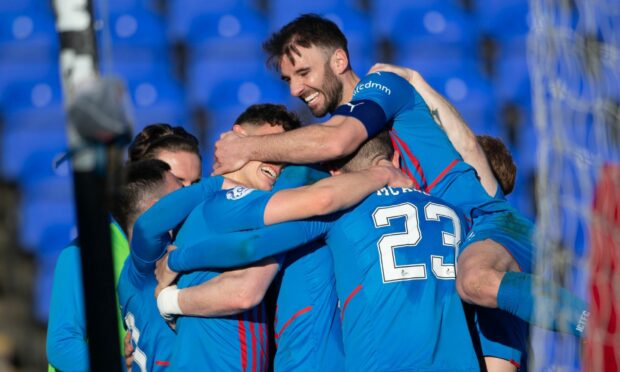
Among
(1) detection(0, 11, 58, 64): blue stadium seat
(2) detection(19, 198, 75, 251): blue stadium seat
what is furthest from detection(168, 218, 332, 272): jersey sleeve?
(1) detection(0, 11, 58, 64): blue stadium seat

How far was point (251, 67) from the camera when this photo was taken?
723 centimetres

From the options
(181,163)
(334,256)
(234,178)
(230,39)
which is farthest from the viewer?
(230,39)

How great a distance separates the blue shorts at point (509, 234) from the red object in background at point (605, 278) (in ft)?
1.03

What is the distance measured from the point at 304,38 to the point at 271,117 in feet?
1.57

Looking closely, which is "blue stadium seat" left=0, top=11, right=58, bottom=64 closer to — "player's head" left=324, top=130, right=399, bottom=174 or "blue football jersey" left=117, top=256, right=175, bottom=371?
"blue football jersey" left=117, top=256, right=175, bottom=371

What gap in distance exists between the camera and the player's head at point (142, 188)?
3580mm

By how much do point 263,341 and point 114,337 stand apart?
1328 millimetres

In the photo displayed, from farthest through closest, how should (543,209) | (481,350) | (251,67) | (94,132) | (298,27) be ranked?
(251,67) < (298,27) < (481,350) < (543,209) < (94,132)

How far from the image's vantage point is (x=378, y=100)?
11.5 feet

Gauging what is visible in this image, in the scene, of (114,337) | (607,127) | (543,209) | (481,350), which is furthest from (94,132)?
(481,350)

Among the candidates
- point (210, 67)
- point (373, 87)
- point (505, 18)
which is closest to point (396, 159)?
point (373, 87)

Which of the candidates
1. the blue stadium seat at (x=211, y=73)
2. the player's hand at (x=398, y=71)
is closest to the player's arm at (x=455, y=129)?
the player's hand at (x=398, y=71)

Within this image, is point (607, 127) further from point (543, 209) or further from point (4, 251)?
point (4, 251)

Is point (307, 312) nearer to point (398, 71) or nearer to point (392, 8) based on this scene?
point (398, 71)
